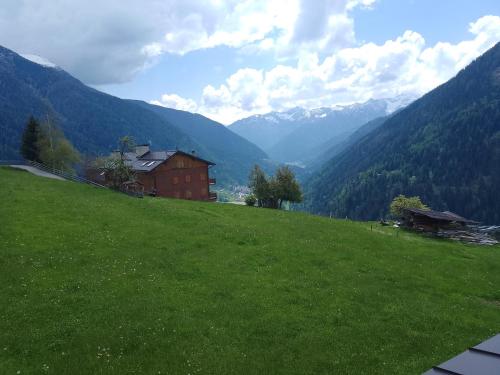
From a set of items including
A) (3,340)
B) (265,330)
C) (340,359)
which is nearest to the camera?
(3,340)

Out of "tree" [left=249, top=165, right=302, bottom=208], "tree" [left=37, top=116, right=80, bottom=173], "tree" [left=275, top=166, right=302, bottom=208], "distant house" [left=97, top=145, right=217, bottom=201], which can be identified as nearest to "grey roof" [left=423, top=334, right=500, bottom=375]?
"distant house" [left=97, top=145, right=217, bottom=201]

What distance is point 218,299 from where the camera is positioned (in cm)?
2339

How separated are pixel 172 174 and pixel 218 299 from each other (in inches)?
2630

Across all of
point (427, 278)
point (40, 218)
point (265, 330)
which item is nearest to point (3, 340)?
point (265, 330)

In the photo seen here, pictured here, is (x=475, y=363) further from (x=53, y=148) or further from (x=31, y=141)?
(x=31, y=141)

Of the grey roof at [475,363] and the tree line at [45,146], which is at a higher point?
the tree line at [45,146]

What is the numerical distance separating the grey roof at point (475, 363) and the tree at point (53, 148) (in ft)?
308

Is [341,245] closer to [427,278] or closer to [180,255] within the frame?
[427,278]

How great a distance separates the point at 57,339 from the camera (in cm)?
1802

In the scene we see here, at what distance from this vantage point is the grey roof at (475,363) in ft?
30.9

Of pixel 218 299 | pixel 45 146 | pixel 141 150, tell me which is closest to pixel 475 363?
pixel 218 299

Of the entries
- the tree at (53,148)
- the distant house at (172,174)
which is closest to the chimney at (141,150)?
the distant house at (172,174)

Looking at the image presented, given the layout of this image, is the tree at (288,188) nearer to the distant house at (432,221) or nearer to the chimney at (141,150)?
the chimney at (141,150)

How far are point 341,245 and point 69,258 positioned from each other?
22653mm
